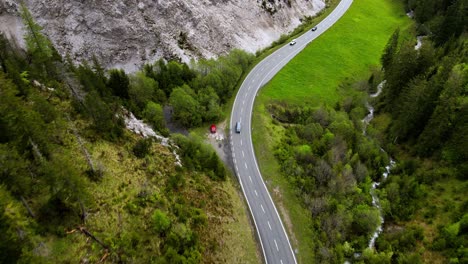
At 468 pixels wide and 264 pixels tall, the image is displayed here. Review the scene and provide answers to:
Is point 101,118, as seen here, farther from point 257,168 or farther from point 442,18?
point 442,18

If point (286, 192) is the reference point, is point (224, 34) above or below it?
above

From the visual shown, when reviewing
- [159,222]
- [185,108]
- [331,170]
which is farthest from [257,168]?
[159,222]

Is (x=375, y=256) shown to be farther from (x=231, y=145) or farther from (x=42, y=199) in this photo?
(x=42, y=199)

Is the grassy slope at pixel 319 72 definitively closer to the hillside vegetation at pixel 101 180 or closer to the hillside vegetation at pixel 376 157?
the hillside vegetation at pixel 376 157

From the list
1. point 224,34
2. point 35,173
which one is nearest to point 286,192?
point 35,173

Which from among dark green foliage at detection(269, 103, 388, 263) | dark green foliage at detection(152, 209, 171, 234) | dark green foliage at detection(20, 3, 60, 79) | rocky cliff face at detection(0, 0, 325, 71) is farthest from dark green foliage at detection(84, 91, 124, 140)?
rocky cliff face at detection(0, 0, 325, 71)
